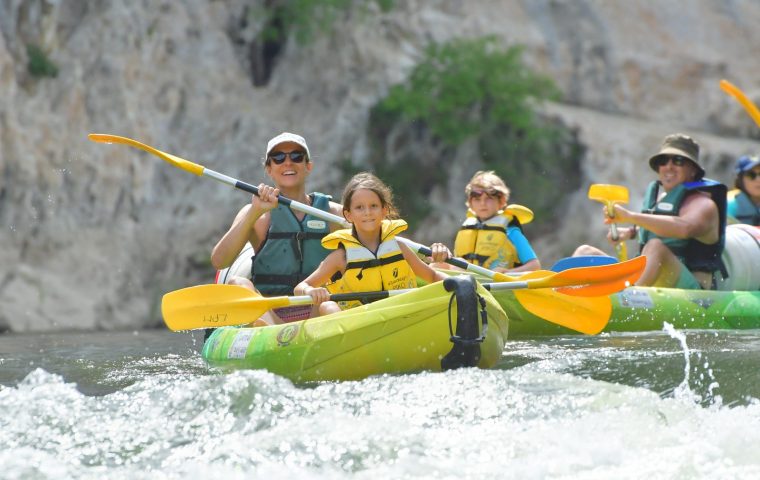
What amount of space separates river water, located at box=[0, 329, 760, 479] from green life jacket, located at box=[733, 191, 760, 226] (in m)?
3.00

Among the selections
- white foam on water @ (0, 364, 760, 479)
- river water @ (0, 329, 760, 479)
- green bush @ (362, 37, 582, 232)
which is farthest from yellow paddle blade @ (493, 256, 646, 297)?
green bush @ (362, 37, 582, 232)

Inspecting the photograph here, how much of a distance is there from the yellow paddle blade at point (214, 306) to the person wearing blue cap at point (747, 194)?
3923 mm

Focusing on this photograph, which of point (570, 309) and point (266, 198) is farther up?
point (266, 198)

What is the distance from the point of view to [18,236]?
9492 millimetres

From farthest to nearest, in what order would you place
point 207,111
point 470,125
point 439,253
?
point 470,125, point 207,111, point 439,253

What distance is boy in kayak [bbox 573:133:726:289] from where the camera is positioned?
245 inches

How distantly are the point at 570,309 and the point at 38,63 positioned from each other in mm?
6255

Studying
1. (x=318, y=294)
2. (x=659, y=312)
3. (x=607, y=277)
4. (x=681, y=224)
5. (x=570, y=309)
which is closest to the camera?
(x=318, y=294)

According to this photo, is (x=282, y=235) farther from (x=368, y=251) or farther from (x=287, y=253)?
(x=368, y=251)

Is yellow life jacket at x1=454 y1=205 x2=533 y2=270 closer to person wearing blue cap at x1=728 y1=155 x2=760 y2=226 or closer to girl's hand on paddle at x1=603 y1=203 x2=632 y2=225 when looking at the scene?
girl's hand on paddle at x1=603 y1=203 x2=632 y2=225

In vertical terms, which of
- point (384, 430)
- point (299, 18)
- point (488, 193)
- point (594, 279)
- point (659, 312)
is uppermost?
point (299, 18)

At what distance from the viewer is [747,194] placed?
24.0 ft

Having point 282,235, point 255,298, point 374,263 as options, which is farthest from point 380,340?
point 282,235

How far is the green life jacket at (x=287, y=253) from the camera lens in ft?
16.8
